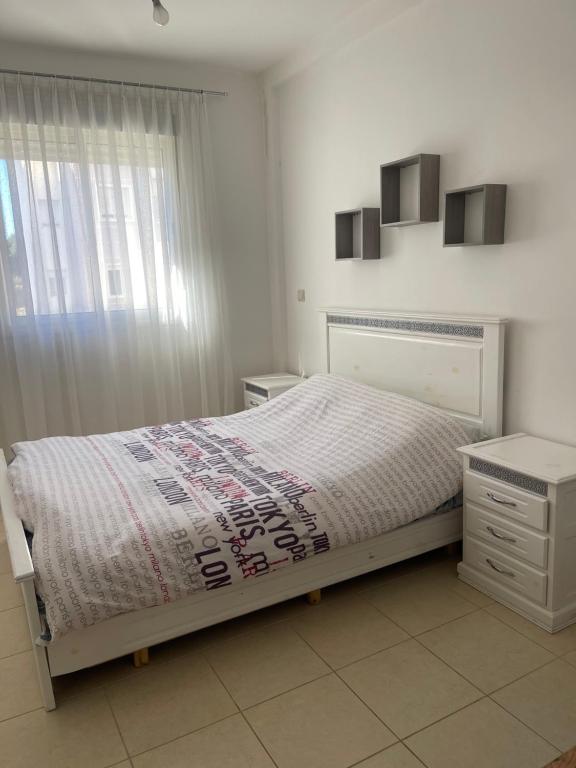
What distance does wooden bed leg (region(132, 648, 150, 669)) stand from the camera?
7.02 feet

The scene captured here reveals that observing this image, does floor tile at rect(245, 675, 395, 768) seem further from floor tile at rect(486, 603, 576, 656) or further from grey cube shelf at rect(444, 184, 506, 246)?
grey cube shelf at rect(444, 184, 506, 246)

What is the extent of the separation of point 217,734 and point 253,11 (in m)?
3.56

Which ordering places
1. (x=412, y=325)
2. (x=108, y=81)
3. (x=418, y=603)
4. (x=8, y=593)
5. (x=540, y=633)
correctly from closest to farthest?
1. (x=540, y=633)
2. (x=418, y=603)
3. (x=8, y=593)
4. (x=412, y=325)
5. (x=108, y=81)

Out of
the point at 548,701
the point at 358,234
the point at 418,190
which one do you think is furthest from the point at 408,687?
the point at 358,234

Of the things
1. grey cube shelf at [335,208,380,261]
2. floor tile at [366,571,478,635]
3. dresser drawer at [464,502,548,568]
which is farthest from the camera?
grey cube shelf at [335,208,380,261]

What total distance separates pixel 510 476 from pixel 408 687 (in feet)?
2.97

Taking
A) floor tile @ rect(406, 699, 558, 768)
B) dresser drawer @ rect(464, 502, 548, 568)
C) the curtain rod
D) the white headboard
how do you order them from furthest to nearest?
1. the curtain rod
2. the white headboard
3. dresser drawer @ rect(464, 502, 548, 568)
4. floor tile @ rect(406, 699, 558, 768)

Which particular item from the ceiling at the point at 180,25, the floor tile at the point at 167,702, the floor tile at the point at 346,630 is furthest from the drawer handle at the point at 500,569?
the ceiling at the point at 180,25

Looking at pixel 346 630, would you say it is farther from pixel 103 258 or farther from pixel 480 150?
pixel 103 258

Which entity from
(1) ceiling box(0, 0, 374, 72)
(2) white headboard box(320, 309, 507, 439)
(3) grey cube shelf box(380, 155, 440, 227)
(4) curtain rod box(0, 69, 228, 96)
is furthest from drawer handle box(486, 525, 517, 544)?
(4) curtain rod box(0, 69, 228, 96)

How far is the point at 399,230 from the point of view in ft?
11.1

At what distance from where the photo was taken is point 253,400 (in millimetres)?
4410

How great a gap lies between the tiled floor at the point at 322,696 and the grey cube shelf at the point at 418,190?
6.23 feet

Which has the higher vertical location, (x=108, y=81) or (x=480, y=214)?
(x=108, y=81)
